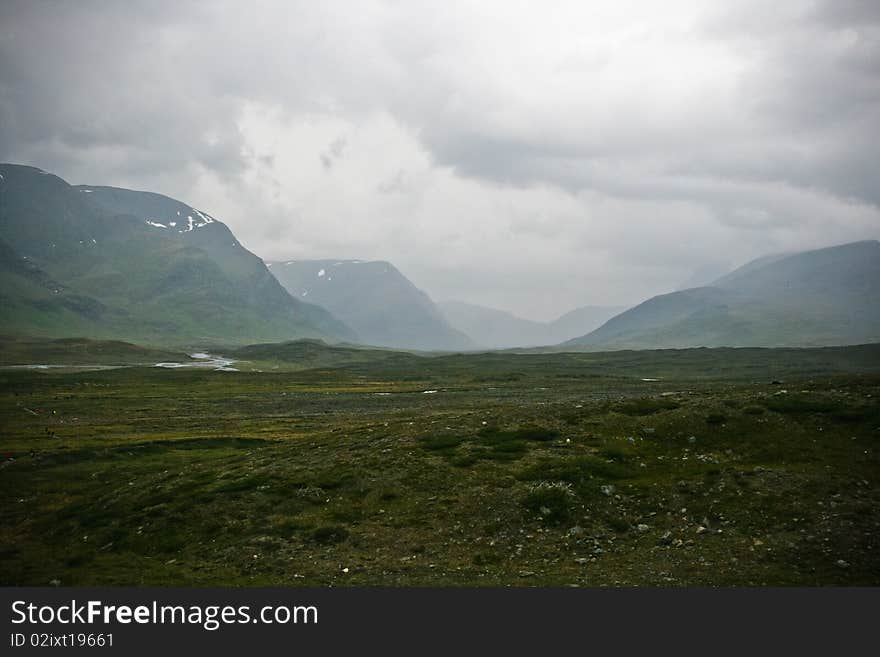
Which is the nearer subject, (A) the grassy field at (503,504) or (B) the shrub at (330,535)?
(A) the grassy field at (503,504)

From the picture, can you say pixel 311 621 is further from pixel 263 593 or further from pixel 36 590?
pixel 36 590

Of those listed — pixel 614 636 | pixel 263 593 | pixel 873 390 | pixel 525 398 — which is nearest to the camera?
pixel 614 636

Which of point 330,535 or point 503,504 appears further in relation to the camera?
point 503,504

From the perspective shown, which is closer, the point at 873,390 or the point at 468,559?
the point at 468,559

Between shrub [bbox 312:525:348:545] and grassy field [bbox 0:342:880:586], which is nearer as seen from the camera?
grassy field [bbox 0:342:880:586]

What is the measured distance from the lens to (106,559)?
28.1 metres

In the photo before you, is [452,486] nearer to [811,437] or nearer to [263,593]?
[263,593]

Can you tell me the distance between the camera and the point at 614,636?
17844 mm

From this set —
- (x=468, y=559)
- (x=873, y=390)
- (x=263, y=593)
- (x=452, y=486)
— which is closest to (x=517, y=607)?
(x=468, y=559)

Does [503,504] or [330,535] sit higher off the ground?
[503,504]

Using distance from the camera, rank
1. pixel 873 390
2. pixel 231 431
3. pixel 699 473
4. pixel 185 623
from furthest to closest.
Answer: pixel 231 431 → pixel 873 390 → pixel 699 473 → pixel 185 623

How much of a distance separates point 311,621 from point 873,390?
1400 inches

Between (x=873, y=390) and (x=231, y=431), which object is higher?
(x=873, y=390)

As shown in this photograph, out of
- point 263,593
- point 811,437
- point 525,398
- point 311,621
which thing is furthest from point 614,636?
point 525,398
